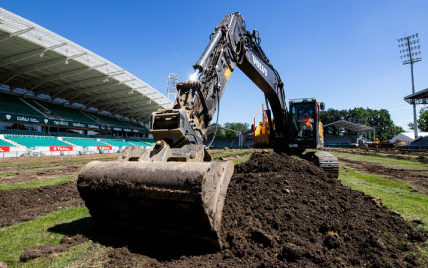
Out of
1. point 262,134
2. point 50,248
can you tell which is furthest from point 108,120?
point 50,248

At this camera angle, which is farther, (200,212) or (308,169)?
(308,169)

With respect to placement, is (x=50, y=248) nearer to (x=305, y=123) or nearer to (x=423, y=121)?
(x=305, y=123)

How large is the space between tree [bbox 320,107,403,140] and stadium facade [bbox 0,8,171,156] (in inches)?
2736

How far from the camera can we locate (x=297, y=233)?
135 inches

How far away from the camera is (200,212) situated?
292cm

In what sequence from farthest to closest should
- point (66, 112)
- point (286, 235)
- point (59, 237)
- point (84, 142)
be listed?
point (66, 112), point (84, 142), point (59, 237), point (286, 235)

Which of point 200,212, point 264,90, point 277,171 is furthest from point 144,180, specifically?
point 264,90

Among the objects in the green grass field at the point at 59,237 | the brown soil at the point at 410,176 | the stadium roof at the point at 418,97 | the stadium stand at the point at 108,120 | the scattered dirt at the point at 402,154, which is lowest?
the green grass field at the point at 59,237

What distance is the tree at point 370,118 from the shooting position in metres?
96.6

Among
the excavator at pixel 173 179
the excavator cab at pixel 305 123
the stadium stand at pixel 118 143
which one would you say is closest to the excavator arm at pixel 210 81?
the excavator at pixel 173 179

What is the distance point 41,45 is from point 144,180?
98.6 feet

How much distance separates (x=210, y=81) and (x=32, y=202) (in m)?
5.23

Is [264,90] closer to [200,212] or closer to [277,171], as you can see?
[277,171]

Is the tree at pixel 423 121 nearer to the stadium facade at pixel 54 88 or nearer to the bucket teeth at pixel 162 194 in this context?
the stadium facade at pixel 54 88
